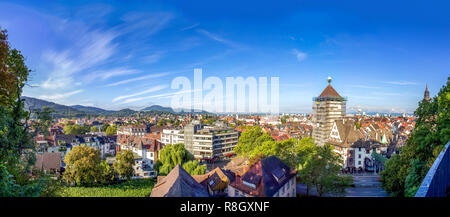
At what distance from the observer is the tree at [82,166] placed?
58.0 ft

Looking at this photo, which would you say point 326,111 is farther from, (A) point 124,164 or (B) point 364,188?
(A) point 124,164

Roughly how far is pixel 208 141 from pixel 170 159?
1033cm

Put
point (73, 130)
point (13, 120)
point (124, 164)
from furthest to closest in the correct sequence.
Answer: point (73, 130) → point (124, 164) → point (13, 120)

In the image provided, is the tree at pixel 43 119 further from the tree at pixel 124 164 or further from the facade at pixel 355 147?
the facade at pixel 355 147

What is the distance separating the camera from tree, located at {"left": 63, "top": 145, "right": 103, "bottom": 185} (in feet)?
58.0

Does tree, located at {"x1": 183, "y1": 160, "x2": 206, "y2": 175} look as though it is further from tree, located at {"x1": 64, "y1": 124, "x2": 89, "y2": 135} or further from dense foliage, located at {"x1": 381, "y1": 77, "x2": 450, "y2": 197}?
tree, located at {"x1": 64, "y1": 124, "x2": 89, "y2": 135}

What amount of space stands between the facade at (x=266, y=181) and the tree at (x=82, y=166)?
1280 cm

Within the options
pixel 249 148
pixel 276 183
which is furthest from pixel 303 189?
pixel 249 148

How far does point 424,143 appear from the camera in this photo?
321 inches

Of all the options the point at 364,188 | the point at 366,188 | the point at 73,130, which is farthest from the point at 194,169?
the point at 73,130

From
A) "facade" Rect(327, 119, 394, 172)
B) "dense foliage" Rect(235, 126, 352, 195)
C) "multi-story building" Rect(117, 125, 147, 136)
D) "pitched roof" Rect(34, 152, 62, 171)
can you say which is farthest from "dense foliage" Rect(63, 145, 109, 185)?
"multi-story building" Rect(117, 125, 147, 136)

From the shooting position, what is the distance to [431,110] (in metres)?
8.84

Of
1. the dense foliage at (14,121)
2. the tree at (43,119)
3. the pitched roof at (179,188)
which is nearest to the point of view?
the dense foliage at (14,121)

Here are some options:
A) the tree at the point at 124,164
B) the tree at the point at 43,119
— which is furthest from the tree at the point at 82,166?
the tree at the point at 43,119
